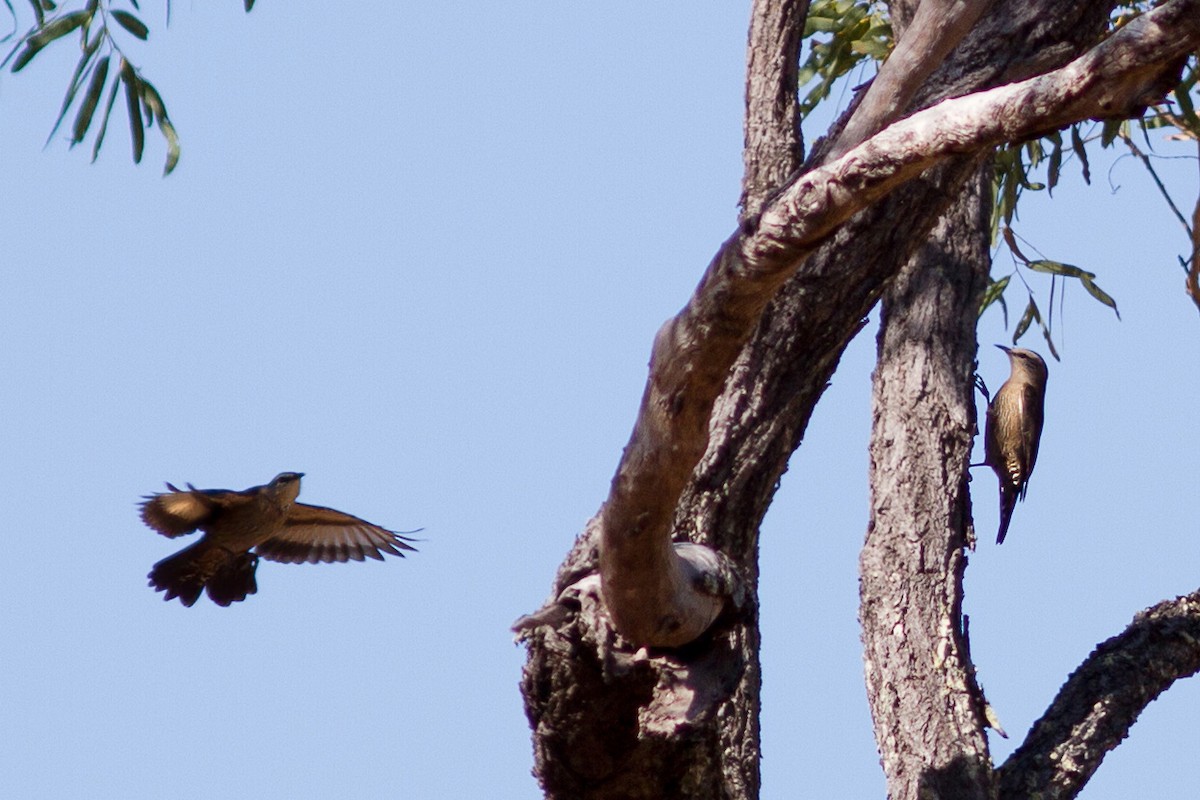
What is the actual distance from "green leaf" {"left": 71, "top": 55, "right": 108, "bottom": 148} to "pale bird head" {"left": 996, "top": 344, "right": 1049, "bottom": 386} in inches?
162

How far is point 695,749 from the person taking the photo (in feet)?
8.10

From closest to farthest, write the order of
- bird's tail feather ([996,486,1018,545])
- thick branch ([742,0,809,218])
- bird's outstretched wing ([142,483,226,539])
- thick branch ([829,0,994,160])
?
thick branch ([829,0,994,160]) < thick branch ([742,0,809,218]) < bird's outstretched wing ([142,483,226,539]) < bird's tail feather ([996,486,1018,545])

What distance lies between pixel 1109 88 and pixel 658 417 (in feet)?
2.64

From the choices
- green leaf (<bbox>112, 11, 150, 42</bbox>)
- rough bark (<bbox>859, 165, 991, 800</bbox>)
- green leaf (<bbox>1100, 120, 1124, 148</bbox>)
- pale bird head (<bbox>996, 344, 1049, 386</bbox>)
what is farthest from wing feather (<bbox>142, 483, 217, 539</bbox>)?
pale bird head (<bbox>996, 344, 1049, 386</bbox>)

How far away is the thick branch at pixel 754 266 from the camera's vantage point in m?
1.76

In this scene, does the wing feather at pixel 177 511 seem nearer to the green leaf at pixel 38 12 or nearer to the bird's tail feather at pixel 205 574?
the bird's tail feather at pixel 205 574

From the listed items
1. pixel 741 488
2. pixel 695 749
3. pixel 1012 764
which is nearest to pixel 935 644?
pixel 1012 764

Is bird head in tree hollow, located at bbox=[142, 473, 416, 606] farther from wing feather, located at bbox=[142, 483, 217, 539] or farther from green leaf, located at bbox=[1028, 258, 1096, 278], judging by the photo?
green leaf, located at bbox=[1028, 258, 1096, 278]

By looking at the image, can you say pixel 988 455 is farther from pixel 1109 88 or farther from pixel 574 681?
pixel 1109 88

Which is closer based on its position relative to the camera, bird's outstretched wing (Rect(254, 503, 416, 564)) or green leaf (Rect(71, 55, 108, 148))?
green leaf (Rect(71, 55, 108, 148))

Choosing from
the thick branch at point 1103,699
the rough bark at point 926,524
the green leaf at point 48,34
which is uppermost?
the green leaf at point 48,34

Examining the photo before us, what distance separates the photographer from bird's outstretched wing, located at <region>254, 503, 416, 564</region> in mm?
5121

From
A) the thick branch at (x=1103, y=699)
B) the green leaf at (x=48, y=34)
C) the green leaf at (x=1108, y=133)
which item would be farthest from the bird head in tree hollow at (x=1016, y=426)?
the green leaf at (x=48, y=34)

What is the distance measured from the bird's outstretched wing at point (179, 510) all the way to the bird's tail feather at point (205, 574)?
0.08 meters
